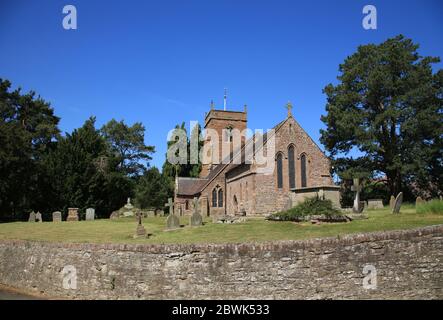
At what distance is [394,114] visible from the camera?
104 feet

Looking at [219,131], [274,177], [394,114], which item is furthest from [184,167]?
[394,114]

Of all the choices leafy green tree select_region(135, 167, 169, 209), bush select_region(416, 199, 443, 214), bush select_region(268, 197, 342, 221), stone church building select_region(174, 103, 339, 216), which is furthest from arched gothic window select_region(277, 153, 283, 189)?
leafy green tree select_region(135, 167, 169, 209)

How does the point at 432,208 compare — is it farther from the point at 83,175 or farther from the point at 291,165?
the point at 83,175

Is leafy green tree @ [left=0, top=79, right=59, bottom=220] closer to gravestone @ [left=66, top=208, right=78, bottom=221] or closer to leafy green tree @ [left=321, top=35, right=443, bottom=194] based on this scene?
gravestone @ [left=66, top=208, right=78, bottom=221]

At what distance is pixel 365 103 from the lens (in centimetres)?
3628

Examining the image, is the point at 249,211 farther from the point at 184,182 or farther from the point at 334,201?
the point at 184,182

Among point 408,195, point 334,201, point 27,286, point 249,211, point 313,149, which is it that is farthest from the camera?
Result: point 408,195

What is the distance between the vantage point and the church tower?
52.0 metres

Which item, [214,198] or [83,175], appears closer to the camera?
[214,198]

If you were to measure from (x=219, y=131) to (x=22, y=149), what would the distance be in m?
28.1

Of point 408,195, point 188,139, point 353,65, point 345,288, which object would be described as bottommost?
point 345,288

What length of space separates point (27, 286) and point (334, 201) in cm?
1491

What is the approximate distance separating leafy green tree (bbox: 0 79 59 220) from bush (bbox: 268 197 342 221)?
24880mm

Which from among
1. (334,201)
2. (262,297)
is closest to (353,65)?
(334,201)
